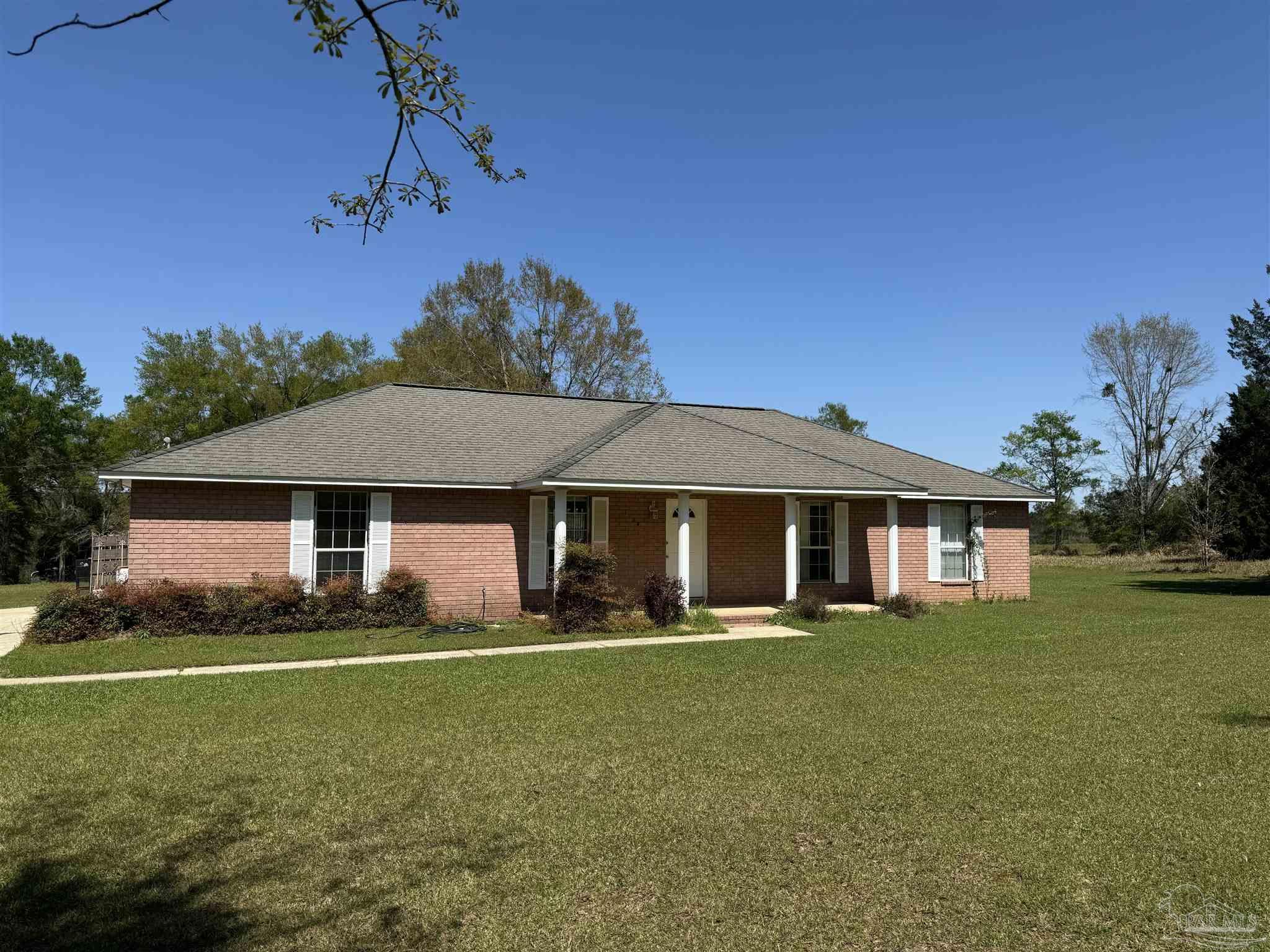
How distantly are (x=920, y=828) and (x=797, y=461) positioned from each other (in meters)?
13.7

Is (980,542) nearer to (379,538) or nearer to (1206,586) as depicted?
(1206,586)

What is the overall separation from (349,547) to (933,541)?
13466mm

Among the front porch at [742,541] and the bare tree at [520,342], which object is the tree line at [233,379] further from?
the front porch at [742,541]

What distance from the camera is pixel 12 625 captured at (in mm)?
16656

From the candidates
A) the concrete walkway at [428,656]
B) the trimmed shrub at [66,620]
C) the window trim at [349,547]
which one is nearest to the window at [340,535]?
the window trim at [349,547]

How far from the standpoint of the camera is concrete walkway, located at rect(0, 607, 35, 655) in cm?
1361

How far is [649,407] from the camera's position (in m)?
22.0

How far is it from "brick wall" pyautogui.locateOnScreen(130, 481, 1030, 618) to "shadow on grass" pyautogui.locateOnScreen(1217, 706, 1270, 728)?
1108cm

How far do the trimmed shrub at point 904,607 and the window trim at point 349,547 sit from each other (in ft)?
34.9

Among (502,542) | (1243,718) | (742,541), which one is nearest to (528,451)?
(502,542)

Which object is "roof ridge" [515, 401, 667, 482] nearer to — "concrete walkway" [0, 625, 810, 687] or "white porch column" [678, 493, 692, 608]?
"white porch column" [678, 493, 692, 608]

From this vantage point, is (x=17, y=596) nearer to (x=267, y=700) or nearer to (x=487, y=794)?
(x=267, y=700)

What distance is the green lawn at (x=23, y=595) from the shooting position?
21.8 metres

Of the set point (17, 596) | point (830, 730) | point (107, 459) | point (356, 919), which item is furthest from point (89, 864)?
point (107, 459)
